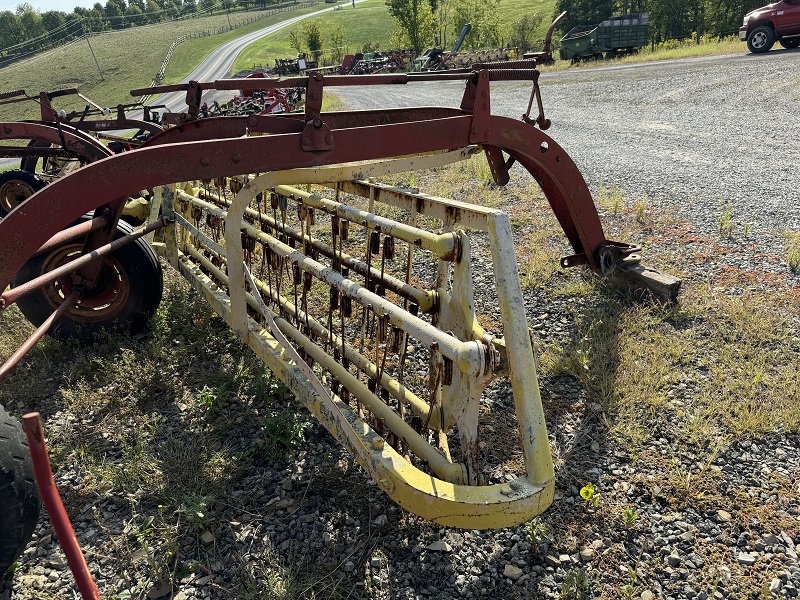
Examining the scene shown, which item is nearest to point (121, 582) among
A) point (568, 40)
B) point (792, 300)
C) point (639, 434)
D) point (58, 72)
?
point (639, 434)

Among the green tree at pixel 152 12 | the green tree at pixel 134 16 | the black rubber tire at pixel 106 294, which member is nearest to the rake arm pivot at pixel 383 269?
the black rubber tire at pixel 106 294

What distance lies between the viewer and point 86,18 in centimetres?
9900

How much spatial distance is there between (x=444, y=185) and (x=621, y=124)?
5.87 metres

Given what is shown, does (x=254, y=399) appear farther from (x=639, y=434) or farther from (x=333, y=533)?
(x=639, y=434)

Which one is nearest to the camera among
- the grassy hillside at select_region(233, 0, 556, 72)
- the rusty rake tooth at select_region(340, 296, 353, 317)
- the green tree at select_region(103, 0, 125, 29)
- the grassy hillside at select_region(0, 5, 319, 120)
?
the rusty rake tooth at select_region(340, 296, 353, 317)

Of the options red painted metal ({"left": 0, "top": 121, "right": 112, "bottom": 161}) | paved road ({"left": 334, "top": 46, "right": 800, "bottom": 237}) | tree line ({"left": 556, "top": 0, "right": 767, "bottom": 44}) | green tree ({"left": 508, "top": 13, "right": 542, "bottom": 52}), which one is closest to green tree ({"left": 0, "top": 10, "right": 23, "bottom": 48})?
green tree ({"left": 508, "top": 13, "right": 542, "bottom": 52})

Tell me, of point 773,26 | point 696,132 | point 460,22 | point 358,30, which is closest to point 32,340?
point 696,132

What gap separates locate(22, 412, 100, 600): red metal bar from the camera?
39.8 inches

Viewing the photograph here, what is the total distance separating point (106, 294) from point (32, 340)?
4.29 ft

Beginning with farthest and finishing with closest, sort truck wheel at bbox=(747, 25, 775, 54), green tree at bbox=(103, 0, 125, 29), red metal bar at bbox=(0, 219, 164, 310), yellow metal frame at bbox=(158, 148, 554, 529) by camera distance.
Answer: green tree at bbox=(103, 0, 125, 29) < truck wheel at bbox=(747, 25, 775, 54) < red metal bar at bbox=(0, 219, 164, 310) < yellow metal frame at bbox=(158, 148, 554, 529)

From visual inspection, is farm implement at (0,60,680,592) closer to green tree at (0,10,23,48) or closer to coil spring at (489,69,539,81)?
coil spring at (489,69,539,81)

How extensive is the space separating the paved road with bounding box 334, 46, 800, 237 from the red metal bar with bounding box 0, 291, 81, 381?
5827 millimetres

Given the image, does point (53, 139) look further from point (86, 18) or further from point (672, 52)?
point (86, 18)

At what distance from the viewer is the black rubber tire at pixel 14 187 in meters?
7.27
